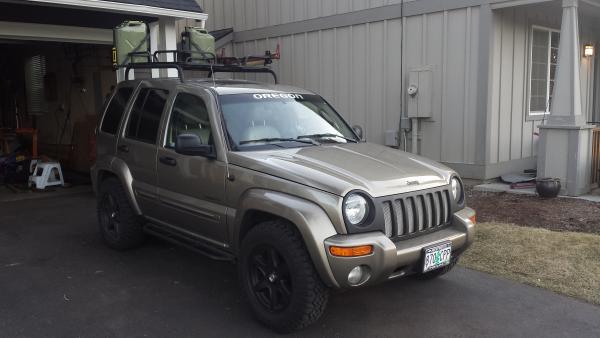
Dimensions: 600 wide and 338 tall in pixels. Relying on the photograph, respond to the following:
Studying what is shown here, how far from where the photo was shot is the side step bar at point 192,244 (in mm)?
4524

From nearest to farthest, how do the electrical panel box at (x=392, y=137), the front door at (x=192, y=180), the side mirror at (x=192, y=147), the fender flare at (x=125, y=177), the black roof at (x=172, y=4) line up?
the side mirror at (x=192, y=147)
the front door at (x=192, y=180)
the fender flare at (x=125, y=177)
the black roof at (x=172, y=4)
the electrical panel box at (x=392, y=137)

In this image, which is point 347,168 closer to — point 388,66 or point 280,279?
point 280,279

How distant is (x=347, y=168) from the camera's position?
13.4 feet

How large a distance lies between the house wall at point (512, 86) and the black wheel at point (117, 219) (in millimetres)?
5840

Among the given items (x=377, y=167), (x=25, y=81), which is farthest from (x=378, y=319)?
(x=25, y=81)

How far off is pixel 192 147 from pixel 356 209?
1.48 meters

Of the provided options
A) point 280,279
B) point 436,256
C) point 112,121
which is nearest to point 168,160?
point 112,121

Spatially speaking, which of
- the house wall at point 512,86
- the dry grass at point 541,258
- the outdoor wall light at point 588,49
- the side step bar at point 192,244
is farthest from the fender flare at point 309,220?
the outdoor wall light at point 588,49

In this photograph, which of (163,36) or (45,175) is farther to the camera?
(45,175)

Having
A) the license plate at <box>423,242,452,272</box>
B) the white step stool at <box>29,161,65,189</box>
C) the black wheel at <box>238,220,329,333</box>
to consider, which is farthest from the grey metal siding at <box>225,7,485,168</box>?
the black wheel at <box>238,220,329,333</box>

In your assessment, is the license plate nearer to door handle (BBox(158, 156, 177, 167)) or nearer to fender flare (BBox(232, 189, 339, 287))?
fender flare (BBox(232, 189, 339, 287))

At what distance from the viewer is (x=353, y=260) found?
356cm

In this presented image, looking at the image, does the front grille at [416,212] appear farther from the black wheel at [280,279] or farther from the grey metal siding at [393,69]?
Result: the grey metal siding at [393,69]

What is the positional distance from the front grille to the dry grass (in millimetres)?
1423
